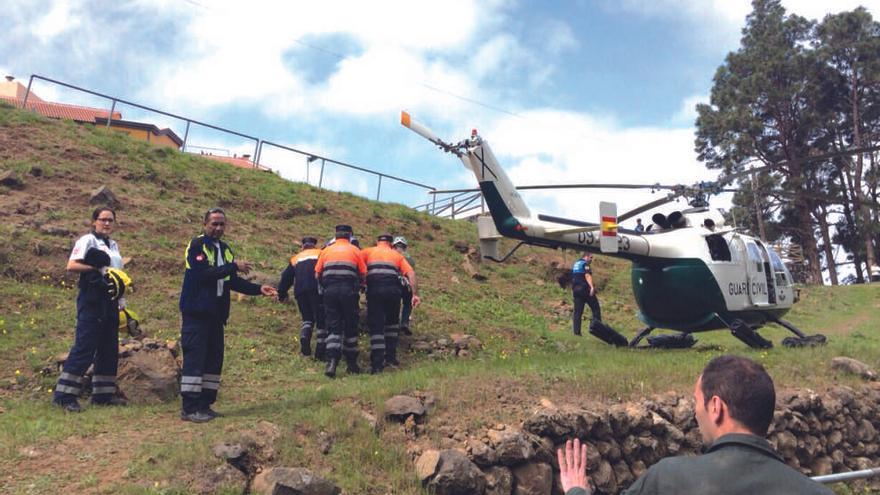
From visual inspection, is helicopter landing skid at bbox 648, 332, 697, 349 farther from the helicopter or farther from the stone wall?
the stone wall

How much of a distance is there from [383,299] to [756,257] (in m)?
7.70

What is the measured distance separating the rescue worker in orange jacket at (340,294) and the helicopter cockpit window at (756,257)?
7857 mm

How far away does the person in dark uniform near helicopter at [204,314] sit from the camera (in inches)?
236

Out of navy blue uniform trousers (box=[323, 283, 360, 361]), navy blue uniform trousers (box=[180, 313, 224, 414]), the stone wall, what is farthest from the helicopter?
navy blue uniform trousers (box=[180, 313, 224, 414])

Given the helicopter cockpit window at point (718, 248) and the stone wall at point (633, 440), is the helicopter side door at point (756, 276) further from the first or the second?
the stone wall at point (633, 440)

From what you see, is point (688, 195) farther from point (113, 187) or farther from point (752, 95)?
point (752, 95)

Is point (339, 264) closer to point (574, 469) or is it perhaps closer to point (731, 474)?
point (574, 469)

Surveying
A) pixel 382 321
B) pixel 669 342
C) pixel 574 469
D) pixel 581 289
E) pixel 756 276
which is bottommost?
pixel 574 469

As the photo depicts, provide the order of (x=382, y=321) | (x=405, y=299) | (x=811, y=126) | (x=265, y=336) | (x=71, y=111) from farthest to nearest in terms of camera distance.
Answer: (x=811, y=126), (x=71, y=111), (x=405, y=299), (x=265, y=336), (x=382, y=321)

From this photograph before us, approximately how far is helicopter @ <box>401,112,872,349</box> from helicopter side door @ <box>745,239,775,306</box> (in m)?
0.02

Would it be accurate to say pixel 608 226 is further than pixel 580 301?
No

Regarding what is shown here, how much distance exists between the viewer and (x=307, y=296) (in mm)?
9539

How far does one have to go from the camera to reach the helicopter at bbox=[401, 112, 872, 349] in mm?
10664

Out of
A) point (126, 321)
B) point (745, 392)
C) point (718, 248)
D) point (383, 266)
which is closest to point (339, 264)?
point (383, 266)
